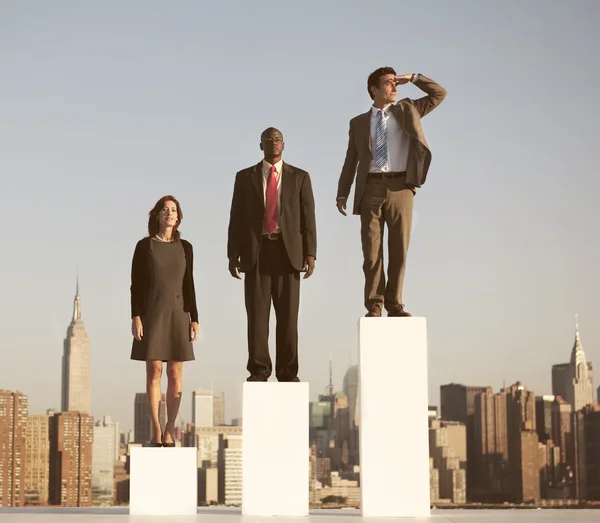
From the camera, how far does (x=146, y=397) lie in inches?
354

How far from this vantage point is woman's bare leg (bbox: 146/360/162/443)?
28.6 feet

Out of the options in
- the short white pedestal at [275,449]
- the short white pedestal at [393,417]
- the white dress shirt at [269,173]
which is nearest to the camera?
the short white pedestal at [393,417]

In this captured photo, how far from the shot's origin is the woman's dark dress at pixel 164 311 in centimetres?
874

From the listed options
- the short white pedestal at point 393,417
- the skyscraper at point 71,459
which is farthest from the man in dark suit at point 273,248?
the skyscraper at point 71,459

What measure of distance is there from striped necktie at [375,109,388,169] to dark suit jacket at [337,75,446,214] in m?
0.06

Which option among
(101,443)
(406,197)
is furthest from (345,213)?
(101,443)

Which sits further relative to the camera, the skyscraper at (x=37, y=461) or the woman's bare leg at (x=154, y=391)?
the skyscraper at (x=37, y=461)

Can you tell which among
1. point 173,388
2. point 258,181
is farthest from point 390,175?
point 173,388

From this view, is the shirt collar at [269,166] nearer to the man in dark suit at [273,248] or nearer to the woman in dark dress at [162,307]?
the man in dark suit at [273,248]

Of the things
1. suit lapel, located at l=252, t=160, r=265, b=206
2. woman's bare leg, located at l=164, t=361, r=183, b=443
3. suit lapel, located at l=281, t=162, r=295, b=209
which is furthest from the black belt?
woman's bare leg, located at l=164, t=361, r=183, b=443

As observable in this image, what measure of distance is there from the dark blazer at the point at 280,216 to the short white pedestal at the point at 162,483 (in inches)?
66.4

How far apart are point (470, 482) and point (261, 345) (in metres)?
47.5

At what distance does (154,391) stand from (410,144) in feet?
9.89

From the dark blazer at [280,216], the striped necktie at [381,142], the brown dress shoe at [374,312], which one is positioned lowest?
the brown dress shoe at [374,312]
